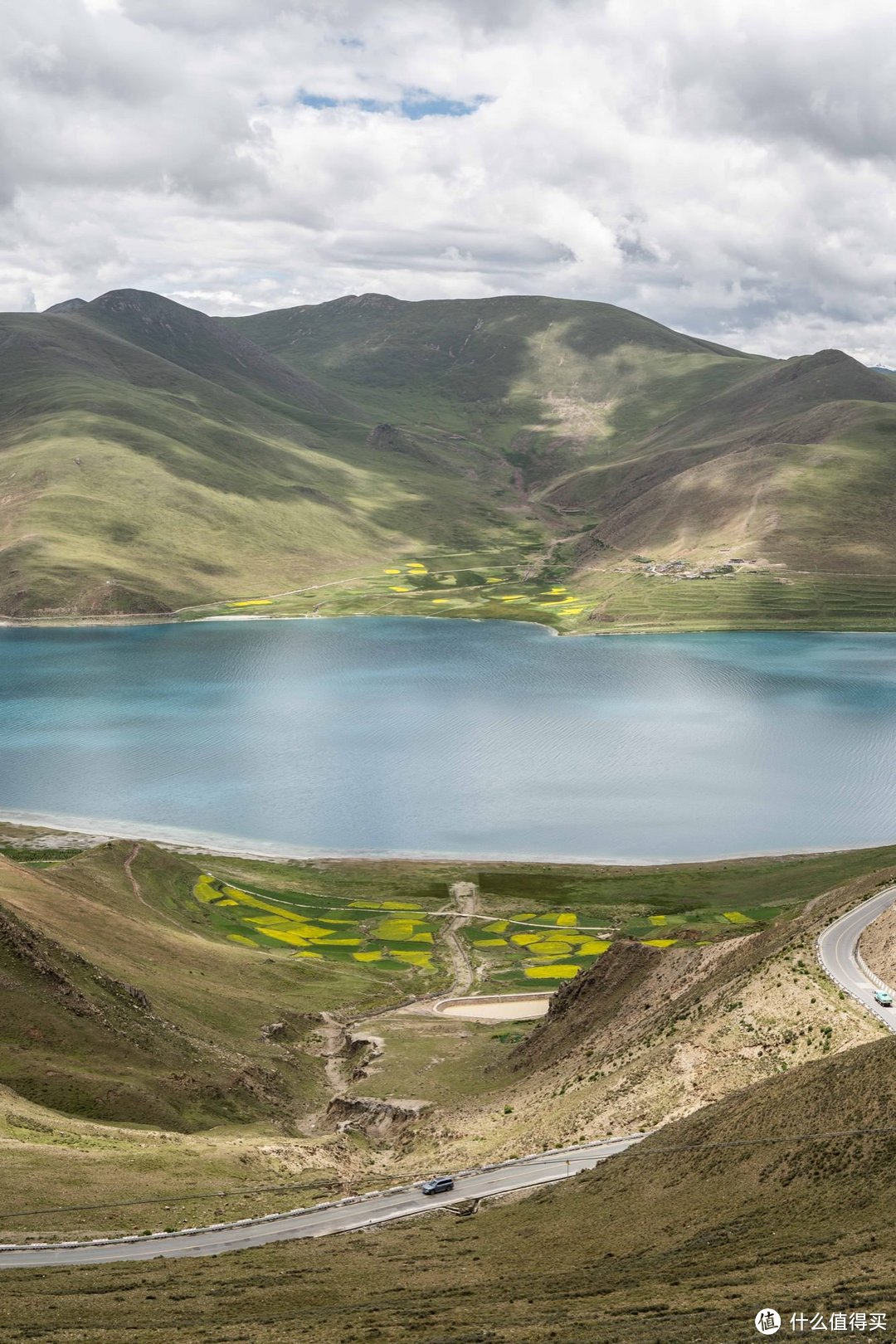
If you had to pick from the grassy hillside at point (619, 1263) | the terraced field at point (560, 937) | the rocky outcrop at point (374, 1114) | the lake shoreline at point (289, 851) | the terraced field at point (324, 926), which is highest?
the lake shoreline at point (289, 851)

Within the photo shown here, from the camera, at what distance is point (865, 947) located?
56.4 m

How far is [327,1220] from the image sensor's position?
44812mm

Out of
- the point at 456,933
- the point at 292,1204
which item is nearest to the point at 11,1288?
the point at 292,1204

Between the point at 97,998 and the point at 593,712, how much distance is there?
122 m

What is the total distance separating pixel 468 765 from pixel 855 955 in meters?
94.0

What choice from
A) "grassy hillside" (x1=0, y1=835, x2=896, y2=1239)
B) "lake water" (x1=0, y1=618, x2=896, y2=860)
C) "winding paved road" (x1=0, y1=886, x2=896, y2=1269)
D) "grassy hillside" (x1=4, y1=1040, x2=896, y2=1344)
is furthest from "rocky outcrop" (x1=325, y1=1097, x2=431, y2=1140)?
"lake water" (x1=0, y1=618, x2=896, y2=860)

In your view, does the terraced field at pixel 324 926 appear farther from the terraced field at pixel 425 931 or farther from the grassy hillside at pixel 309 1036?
the grassy hillside at pixel 309 1036

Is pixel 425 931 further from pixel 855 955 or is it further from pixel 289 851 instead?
pixel 855 955

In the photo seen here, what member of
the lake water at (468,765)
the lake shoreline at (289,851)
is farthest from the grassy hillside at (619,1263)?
the lake water at (468,765)

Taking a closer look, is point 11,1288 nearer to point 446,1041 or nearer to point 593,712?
point 446,1041

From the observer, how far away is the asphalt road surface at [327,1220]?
3897cm

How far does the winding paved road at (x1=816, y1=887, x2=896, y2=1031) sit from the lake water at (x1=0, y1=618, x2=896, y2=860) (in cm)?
5637

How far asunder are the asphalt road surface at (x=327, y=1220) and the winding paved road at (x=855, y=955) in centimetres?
1191

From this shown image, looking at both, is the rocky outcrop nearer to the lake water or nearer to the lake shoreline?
the lake shoreline
